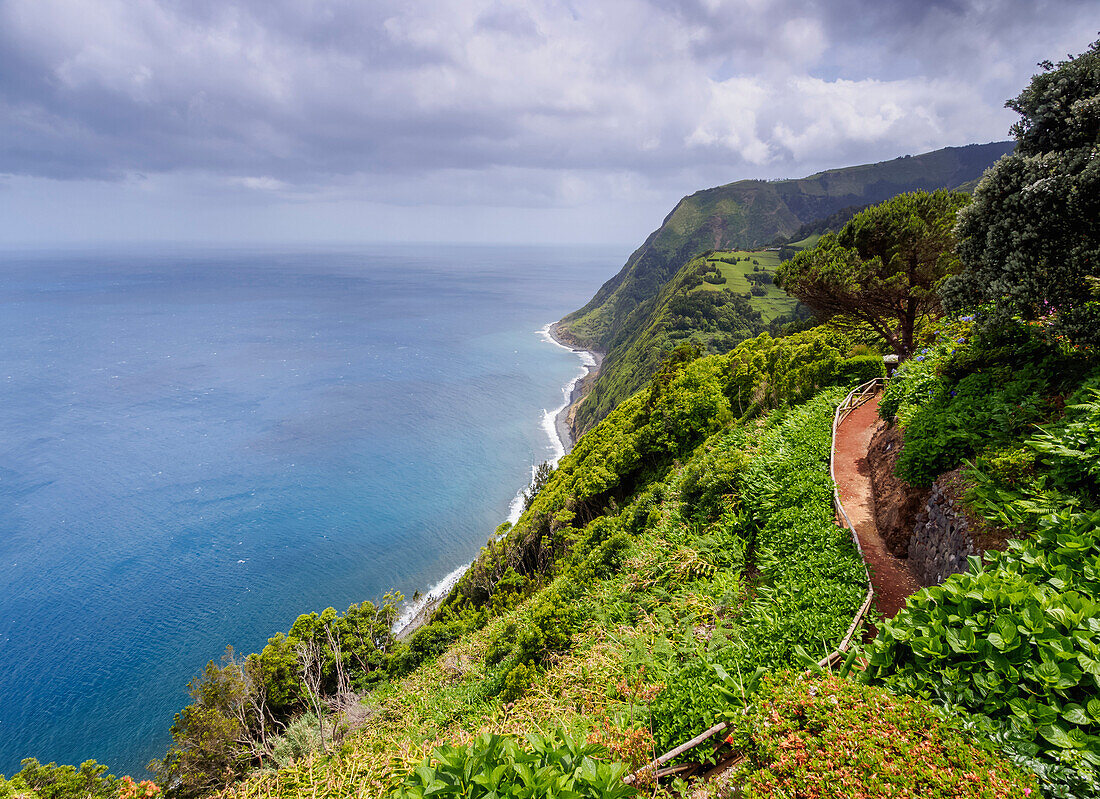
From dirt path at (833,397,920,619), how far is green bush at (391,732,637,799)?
6426mm

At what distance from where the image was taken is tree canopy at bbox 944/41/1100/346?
8.84 meters

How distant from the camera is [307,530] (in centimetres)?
6662

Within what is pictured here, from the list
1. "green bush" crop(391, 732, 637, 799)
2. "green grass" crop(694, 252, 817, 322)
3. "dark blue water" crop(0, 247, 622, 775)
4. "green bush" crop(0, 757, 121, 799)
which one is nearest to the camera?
"green bush" crop(391, 732, 637, 799)

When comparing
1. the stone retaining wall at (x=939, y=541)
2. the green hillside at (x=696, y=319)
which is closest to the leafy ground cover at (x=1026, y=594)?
the stone retaining wall at (x=939, y=541)

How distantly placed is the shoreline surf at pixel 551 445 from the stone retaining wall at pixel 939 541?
122 feet

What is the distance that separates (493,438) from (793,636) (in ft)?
297

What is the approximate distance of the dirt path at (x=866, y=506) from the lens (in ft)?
29.1

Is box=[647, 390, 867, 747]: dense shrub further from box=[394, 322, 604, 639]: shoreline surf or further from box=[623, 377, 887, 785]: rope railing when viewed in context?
box=[394, 322, 604, 639]: shoreline surf

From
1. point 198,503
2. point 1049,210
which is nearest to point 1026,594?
point 1049,210

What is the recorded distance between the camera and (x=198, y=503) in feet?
235

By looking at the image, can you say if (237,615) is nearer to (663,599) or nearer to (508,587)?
(508,587)

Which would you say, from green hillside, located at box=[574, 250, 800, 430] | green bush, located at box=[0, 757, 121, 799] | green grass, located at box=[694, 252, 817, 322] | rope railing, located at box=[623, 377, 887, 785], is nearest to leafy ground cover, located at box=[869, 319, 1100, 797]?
rope railing, located at box=[623, 377, 887, 785]

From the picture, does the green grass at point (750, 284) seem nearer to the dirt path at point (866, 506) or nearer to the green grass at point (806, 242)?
the green grass at point (806, 242)

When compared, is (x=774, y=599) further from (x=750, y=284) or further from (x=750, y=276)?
(x=750, y=276)
